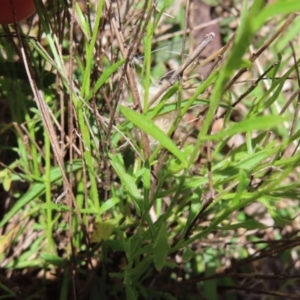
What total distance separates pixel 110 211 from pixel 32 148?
0.20 metres

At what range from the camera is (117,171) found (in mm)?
776

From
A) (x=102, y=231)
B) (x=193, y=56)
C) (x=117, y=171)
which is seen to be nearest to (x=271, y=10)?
(x=193, y=56)

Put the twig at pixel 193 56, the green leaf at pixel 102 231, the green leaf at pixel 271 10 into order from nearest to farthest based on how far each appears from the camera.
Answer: the green leaf at pixel 271 10 → the twig at pixel 193 56 → the green leaf at pixel 102 231

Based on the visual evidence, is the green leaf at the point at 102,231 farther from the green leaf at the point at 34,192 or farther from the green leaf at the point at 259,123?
the green leaf at the point at 259,123

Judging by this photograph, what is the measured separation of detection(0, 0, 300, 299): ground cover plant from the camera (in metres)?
0.78

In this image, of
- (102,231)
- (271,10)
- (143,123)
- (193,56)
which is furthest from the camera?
(102,231)

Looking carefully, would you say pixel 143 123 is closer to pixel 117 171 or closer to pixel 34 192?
pixel 117 171

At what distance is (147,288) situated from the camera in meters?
1.02

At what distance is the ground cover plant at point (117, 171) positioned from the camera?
780 mm

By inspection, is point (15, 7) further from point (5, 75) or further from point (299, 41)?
point (299, 41)

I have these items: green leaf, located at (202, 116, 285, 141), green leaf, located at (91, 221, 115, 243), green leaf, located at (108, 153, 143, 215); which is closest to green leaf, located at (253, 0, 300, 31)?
green leaf, located at (202, 116, 285, 141)

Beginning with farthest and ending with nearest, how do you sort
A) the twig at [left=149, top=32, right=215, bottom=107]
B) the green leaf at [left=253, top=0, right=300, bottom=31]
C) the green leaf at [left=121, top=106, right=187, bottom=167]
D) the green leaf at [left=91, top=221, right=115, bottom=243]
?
1. the green leaf at [left=91, top=221, right=115, bottom=243]
2. the twig at [left=149, top=32, right=215, bottom=107]
3. the green leaf at [left=121, top=106, right=187, bottom=167]
4. the green leaf at [left=253, top=0, right=300, bottom=31]

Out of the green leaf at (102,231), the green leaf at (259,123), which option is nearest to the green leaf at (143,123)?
the green leaf at (259,123)

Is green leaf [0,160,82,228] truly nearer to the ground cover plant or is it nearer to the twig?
the ground cover plant
